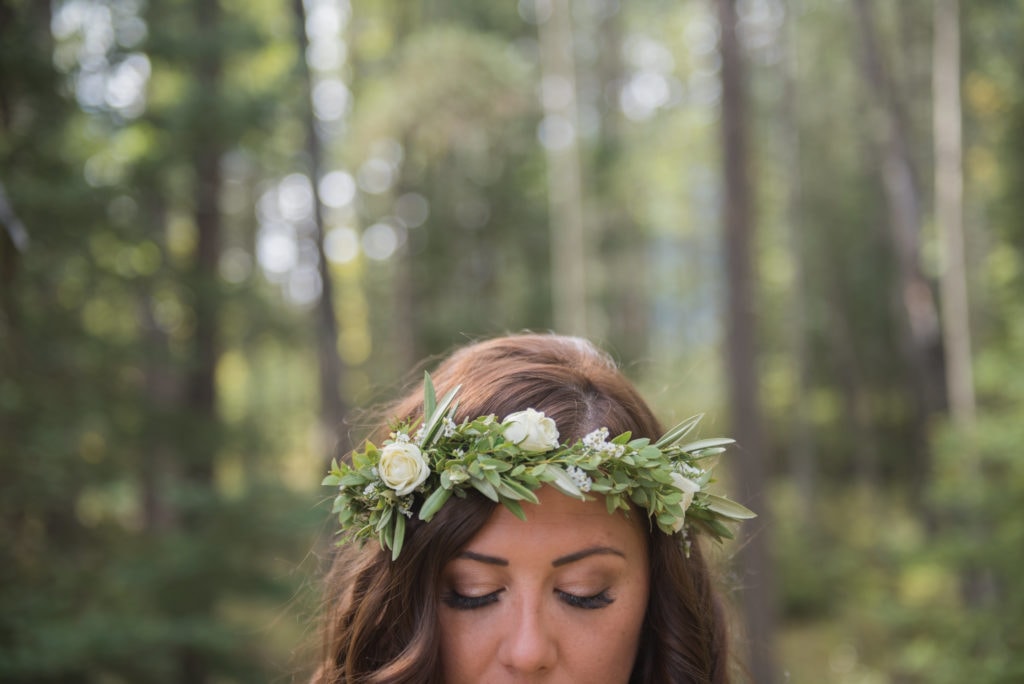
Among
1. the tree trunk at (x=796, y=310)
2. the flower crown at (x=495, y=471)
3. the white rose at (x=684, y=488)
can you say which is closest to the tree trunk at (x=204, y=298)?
the flower crown at (x=495, y=471)

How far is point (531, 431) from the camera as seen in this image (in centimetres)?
172

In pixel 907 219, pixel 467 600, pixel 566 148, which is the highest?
pixel 566 148

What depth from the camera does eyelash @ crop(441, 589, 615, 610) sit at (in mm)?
1731

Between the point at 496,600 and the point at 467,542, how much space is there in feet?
0.40

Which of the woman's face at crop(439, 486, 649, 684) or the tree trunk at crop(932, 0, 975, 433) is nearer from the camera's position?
the woman's face at crop(439, 486, 649, 684)

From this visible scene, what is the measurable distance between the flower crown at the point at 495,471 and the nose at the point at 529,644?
189 millimetres

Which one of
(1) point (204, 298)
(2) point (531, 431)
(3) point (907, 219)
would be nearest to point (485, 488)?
(2) point (531, 431)

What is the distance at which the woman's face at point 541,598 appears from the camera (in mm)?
1685

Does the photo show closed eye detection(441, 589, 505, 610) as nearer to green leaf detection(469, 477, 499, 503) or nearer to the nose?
the nose

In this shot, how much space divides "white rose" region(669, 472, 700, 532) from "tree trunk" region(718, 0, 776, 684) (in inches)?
→ 261

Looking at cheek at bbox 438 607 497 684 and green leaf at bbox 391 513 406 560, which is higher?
green leaf at bbox 391 513 406 560

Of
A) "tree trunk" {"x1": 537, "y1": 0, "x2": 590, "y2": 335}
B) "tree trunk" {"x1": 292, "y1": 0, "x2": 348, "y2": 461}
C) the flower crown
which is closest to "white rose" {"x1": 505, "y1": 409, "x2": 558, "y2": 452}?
the flower crown

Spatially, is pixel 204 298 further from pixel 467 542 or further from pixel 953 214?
pixel 953 214

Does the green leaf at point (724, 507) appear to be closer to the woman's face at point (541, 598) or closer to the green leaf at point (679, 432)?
the green leaf at point (679, 432)
